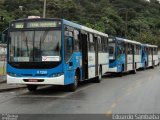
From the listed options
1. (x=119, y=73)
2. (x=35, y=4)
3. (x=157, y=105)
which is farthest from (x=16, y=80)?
(x=35, y=4)

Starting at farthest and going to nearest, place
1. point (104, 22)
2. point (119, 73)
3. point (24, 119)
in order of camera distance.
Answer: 1. point (104, 22)
2. point (119, 73)
3. point (24, 119)

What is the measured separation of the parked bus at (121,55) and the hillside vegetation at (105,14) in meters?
36.5

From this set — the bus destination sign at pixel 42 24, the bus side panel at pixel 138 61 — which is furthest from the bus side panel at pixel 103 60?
the bus side panel at pixel 138 61

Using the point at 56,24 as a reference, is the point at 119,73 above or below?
below

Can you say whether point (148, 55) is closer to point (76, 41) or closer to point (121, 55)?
point (121, 55)

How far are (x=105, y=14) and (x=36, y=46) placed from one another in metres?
89.2

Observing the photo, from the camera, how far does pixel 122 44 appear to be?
3344 centimetres

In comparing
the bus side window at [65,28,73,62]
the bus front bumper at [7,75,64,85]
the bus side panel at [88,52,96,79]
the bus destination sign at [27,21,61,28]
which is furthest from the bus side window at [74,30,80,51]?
the bus front bumper at [7,75,64,85]

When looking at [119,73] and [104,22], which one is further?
[104,22]

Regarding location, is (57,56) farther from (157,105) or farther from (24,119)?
(24,119)

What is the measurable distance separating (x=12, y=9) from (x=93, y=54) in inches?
2610

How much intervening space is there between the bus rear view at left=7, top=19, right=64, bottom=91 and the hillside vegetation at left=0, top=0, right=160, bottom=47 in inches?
2213

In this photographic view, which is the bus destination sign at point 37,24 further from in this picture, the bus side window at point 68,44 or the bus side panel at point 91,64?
the bus side panel at point 91,64

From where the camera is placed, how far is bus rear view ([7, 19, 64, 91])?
17.3 metres
